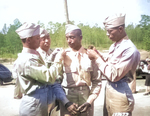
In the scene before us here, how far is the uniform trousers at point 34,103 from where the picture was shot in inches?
75.9

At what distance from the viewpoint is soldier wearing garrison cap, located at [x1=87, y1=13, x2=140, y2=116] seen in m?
1.93

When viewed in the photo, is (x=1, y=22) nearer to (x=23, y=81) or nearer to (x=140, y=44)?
(x=23, y=81)

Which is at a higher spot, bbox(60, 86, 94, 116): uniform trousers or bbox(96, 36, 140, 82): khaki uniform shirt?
bbox(96, 36, 140, 82): khaki uniform shirt

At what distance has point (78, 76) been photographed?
86.0 inches

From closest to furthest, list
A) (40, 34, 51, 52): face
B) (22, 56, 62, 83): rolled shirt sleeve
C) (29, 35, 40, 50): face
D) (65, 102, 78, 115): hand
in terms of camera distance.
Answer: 1. (22, 56, 62, 83): rolled shirt sleeve
2. (29, 35, 40, 50): face
3. (65, 102, 78, 115): hand
4. (40, 34, 51, 52): face

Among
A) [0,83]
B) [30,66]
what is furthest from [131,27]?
[0,83]

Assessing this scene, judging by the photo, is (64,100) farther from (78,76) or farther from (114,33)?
(114,33)

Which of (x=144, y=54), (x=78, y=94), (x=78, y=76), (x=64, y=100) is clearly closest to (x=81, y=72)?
(x=78, y=76)

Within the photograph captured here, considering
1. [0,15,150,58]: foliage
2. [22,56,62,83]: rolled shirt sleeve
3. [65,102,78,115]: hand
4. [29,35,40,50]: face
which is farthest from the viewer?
[0,15,150,58]: foliage

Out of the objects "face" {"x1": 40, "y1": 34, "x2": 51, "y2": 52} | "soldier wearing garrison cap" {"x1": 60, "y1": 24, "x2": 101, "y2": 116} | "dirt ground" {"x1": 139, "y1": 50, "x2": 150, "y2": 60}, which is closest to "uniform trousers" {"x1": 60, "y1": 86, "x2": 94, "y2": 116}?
"soldier wearing garrison cap" {"x1": 60, "y1": 24, "x2": 101, "y2": 116}

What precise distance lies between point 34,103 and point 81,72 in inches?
23.6

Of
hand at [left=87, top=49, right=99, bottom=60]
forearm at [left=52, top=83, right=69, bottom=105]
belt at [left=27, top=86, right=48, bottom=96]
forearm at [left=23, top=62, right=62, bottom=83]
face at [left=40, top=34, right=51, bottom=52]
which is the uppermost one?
face at [left=40, top=34, right=51, bottom=52]

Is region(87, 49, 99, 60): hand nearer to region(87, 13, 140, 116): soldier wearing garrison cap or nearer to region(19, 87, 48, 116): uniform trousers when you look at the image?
region(87, 13, 140, 116): soldier wearing garrison cap

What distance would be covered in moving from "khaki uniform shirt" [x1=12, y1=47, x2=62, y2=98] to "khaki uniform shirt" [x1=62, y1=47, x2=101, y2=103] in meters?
0.27
